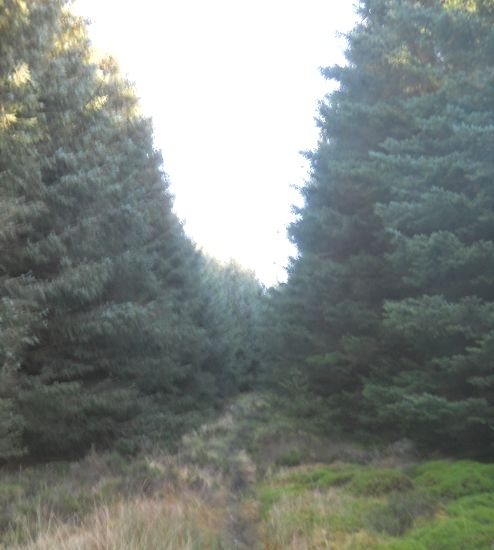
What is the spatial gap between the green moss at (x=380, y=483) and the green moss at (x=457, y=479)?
0.20 metres

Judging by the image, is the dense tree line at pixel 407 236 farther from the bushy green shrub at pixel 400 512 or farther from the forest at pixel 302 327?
the bushy green shrub at pixel 400 512

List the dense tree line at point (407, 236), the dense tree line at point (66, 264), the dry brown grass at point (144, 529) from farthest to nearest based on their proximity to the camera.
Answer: the dense tree line at point (66, 264) < the dense tree line at point (407, 236) < the dry brown grass at point (144, 529)

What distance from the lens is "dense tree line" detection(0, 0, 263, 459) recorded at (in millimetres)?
9875

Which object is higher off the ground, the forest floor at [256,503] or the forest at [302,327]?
the forest at [302,327]

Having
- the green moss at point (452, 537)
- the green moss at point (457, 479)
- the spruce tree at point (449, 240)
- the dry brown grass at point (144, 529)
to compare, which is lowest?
the green moss at point (452, 537)

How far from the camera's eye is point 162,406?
15977 mm

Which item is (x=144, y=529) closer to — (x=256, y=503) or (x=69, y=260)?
(x=256, y=503)

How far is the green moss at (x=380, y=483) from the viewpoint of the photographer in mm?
7906

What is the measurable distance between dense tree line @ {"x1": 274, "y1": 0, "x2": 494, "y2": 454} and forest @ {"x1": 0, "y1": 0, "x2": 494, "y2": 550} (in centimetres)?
5

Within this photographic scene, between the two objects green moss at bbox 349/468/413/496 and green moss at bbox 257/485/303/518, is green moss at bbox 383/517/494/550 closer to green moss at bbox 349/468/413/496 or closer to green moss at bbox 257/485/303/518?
green moss at bbox 349/468/413/496

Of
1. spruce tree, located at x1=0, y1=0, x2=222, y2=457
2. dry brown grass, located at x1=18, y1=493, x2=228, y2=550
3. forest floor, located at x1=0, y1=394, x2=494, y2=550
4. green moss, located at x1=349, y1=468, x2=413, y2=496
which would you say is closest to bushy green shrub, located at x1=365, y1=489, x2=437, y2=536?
forest floor, located at x1=0, y1=394, x2=494, y2=550

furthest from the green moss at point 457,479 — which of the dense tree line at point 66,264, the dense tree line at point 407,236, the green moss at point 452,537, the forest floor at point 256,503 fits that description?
the dense tree line at point 66,264

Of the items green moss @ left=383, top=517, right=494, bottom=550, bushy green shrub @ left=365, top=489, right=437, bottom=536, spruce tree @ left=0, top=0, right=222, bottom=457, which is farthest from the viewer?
spruce tree @ left=0, top=0, right=222, bottom=457

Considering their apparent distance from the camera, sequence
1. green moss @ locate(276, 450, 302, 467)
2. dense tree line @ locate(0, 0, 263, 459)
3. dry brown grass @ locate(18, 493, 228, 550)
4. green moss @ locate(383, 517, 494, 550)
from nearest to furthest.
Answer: green moss @ locate(383, 517, 494, 550)
dry brown grass @ locate(18, 493, 228, 550)
dense tree line @ locate(0, 0, 263, 459)
green moss @ locate(276, 450, 302, 467)
